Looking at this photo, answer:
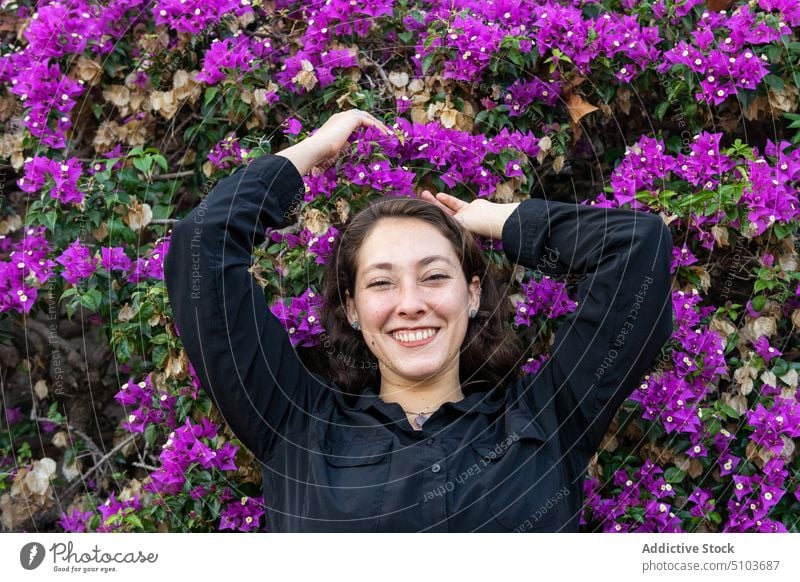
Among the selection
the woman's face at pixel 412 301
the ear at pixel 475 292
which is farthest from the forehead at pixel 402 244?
the ear at pixel 475 292

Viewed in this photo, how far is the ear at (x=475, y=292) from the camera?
231 cm

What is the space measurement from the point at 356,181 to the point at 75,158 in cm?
79

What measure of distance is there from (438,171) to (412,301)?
0.45 meters

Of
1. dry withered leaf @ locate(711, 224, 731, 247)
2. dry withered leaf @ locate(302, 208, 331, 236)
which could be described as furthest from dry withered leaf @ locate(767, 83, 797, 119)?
dry withered leaf @ locate(302, 208, 331, 236)

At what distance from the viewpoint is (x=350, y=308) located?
2.36m

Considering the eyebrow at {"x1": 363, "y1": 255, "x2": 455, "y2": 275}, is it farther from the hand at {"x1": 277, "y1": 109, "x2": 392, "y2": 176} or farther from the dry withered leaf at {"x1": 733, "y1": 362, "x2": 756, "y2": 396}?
the dry withered leaf at {"x1": 733, "y1": 362, "x2": 756, "y2": 396}

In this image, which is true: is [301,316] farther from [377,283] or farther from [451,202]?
[451,202]

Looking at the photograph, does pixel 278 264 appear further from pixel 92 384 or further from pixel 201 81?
pixel 92 384

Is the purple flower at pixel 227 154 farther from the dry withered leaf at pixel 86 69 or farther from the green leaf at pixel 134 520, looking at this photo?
the green leaf at pixel 134 520

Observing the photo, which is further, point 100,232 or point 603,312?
point 100,232

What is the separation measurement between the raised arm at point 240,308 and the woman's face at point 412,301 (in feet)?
0.68

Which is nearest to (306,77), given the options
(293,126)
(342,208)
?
(293,126)

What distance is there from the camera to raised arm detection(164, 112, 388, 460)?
6.84 feet

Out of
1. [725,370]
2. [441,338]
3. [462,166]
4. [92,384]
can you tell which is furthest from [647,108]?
[92,384]
